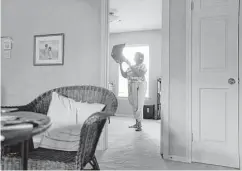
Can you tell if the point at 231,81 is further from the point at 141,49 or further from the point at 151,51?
the point at 141,49

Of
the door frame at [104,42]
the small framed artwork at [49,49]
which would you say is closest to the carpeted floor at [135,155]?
the door frame at [104,42]

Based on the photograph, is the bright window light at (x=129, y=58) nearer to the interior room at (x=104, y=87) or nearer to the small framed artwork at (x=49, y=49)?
the interior room at (x=104, y=87)

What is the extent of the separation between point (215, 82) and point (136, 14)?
305 cm

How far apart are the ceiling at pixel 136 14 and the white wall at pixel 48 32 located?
132 cm

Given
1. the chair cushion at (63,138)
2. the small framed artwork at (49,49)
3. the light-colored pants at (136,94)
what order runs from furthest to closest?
the light-colored pants at (136,94) → the small framed artwork at (49,49) → the chair cushion at (63,138)

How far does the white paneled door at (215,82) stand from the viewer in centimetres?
259

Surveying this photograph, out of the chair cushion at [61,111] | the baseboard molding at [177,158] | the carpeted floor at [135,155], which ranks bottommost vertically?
the carpeted floor at [135,155]

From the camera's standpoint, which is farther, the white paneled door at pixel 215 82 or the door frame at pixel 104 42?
the door frame at pixel 104 42

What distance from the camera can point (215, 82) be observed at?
8.70ft

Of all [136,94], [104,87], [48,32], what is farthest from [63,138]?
[136,94]

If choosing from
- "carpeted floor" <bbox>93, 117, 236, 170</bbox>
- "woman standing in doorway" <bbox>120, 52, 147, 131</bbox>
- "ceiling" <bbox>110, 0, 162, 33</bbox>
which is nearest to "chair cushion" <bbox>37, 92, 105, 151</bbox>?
"carpeted floor" <bbox>93, 117, 236, 170</bbox>

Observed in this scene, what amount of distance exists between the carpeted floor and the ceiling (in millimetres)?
2510

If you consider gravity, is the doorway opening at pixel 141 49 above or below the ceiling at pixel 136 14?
below

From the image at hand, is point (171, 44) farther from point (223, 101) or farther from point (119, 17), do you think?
point (119, 17)
